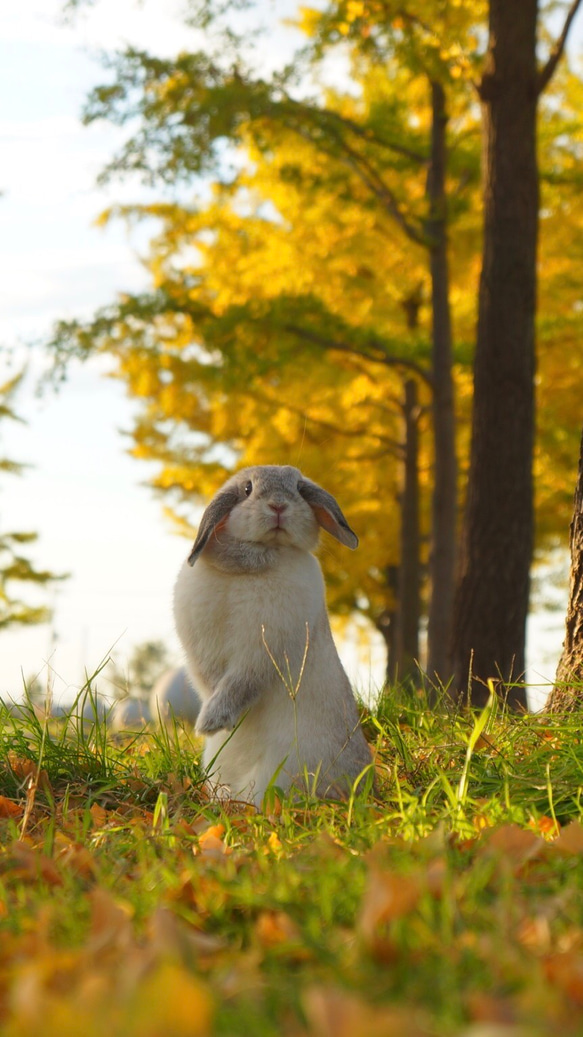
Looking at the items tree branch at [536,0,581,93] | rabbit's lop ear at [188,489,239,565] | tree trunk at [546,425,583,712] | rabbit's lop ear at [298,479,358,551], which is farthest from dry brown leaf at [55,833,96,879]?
tree branch at [536,0,581,93]

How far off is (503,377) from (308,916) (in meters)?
6.96

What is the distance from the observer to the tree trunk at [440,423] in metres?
11.4

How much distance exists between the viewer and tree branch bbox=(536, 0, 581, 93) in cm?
910

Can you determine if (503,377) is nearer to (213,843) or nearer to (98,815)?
(98,815)

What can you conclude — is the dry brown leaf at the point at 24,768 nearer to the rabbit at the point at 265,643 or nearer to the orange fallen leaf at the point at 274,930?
the rabbit at the point at 265,643

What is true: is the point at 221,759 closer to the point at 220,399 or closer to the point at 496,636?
the point at 496,636

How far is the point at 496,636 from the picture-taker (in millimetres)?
8070

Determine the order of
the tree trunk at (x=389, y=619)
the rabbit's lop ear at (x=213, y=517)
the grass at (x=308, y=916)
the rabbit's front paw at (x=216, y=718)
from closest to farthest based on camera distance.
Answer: the grass at (x=308, y=916) < the rabbit's front paw at (x=216, y=718) < the rabbit's lop ear at (x=213, y=517) < the tree trunk at (x=389, y=619)

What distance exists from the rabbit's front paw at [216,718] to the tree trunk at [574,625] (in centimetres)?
149

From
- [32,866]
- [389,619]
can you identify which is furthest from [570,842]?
[389,619]

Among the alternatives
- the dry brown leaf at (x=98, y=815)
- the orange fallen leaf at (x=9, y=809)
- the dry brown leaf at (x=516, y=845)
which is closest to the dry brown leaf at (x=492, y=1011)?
the dry brown leaf at (x=516, y=845)

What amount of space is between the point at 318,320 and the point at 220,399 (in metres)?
2.93

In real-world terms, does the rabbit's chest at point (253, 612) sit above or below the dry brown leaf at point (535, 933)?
above

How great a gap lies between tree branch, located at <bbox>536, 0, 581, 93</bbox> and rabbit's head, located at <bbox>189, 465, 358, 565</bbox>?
21.4 feet
